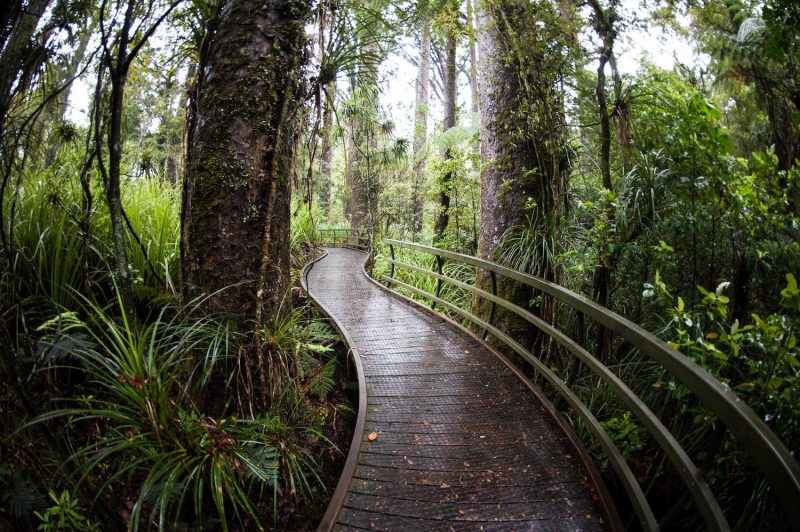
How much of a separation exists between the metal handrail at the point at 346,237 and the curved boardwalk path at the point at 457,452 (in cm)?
839

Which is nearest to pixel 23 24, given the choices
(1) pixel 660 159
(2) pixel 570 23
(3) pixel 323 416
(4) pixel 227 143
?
(4) pixel 227 143

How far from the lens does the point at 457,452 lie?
260 centimetres

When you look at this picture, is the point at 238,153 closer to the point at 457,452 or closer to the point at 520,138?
the point at 457,452

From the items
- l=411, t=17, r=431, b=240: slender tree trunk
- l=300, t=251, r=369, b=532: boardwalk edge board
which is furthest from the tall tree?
l=411, t=17, r=431, b=240: slender tree trunk

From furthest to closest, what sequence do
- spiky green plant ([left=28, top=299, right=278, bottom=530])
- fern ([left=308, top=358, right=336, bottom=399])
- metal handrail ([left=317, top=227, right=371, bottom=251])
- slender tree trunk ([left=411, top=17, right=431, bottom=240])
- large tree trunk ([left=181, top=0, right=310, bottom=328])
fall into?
metal handrail ([left=317, top=227, right=371, bottom=251])
slender tree trunk ([left=411, top=17, right=431, bottom=240])
fern ([left=308, top=358, right=336, bottom=399])
large tree trunk ([left=181, top=0, right=310, bottom=328])
spiky green plant ([left=28, top=299, right=278, bottom=530])

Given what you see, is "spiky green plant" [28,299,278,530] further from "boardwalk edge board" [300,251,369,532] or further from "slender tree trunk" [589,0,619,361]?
"slender tree trunk" [589,0,619,361]

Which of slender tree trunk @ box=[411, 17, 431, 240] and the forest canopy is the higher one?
slender tree trunk @ box=[411, 17, 431, 240]

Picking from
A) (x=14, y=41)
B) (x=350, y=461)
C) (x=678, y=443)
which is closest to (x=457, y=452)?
(x=350, y=461)

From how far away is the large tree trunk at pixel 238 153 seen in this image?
279cm

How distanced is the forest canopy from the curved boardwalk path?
17.5 inches

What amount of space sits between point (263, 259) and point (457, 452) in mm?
1797

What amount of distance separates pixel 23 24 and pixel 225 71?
1.15m

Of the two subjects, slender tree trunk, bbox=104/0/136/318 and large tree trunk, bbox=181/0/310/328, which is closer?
slender tree trunk, bbox=104/0/136/318

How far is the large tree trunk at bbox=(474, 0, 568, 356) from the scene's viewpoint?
13.6ft
